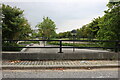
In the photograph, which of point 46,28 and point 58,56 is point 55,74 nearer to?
point 58,56

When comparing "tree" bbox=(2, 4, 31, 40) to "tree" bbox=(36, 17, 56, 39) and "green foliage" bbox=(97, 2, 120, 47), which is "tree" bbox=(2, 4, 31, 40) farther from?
"tree" bbox=(36, 17, 56, 39)

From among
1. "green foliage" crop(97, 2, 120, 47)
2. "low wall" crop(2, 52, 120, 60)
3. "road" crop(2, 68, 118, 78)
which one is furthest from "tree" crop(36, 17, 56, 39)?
"road" crop(2, 68, 118, 78)

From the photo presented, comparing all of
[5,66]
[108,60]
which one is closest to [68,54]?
[108,60]

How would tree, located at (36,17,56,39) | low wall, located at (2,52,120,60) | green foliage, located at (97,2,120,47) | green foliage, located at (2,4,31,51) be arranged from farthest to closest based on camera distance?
tree, located at (36,17,56,39)
green foliage, located at (2,4,31,51)
green foliage, located at (97,2,120,47)
low wall, located at (2,52,120,60)

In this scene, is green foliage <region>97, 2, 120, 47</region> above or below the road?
above

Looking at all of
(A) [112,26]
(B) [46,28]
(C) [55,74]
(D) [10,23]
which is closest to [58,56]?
(C) [55,74]

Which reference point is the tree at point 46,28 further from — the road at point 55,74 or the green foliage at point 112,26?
the road at point 55,74

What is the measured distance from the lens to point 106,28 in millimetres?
9898

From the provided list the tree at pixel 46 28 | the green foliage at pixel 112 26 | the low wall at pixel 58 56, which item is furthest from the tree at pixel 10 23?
the tree at pixel 46 28

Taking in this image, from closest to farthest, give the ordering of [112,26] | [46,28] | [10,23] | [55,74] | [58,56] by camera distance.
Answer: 1. [55,74]
2. [58,56]
3. [112,26]
4. [10,23]
5. [46,28]

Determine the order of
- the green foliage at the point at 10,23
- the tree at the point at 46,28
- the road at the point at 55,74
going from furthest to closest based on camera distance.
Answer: the tree at the point at 46,28, the green foliage at the point at 10,23, the road at the point at 55,74

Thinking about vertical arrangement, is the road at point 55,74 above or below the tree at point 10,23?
below

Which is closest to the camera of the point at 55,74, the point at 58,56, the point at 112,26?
the point at 55,74

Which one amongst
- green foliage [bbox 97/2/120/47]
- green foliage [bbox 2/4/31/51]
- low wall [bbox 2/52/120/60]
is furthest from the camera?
green foliage [bbox 2/4/31/51]
